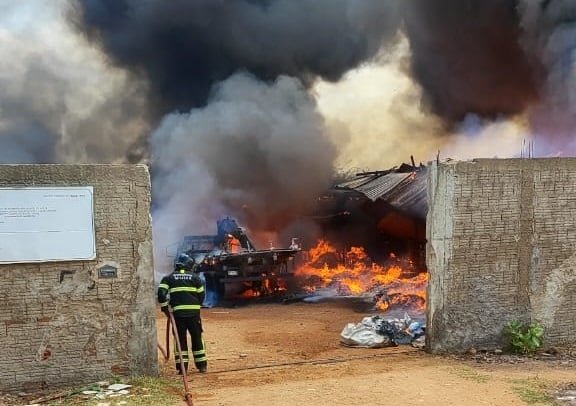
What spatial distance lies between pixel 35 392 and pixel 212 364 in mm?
2201

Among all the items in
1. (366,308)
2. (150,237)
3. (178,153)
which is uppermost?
(178,153)

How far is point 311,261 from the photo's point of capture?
17.1m

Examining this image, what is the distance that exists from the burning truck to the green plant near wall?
6657 millimetres

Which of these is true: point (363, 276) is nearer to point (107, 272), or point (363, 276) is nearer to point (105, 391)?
point (107, 272)

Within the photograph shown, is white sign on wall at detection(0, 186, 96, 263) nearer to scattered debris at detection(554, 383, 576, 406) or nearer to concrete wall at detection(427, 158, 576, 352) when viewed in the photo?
concrete wall at detection(427, 158, 576, 352)

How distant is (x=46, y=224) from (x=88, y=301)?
894 mm

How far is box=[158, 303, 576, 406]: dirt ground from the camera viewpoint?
555cm

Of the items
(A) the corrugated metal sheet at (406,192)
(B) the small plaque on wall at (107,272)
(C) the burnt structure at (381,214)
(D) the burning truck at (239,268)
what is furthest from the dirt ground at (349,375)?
(C) the burnt structure at (381,214)

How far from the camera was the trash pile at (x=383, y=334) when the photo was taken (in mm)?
7859

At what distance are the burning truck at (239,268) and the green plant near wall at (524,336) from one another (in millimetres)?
6657

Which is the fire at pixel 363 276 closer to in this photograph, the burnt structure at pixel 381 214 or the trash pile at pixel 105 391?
the burnt structure at pixel 381 214

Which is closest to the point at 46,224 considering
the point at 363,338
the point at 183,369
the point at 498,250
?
the point at 183,369

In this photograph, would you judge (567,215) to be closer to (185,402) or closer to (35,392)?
(185,402)

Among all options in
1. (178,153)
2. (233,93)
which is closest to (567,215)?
(178,153)
